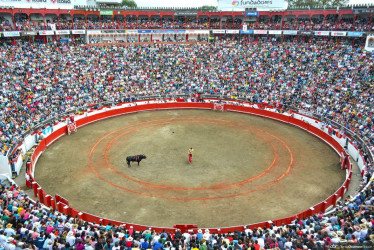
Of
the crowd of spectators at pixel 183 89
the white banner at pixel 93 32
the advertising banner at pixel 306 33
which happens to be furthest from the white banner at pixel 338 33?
the white banner at pixel 93 32

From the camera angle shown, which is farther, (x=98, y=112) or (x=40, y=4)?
(x=40, y=4)

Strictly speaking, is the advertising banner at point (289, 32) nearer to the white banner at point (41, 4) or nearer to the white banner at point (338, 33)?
the white banner at point (338, 33)

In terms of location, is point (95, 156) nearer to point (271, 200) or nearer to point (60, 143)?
point (60, 143)

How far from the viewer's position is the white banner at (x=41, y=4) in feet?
155

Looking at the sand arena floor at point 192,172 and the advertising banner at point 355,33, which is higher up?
the advertising banner at point 355,33

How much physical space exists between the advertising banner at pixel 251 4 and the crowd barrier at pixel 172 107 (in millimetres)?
25756

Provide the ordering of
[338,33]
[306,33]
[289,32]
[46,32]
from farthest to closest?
[289,32], [306,33], [46,32], [338,33]

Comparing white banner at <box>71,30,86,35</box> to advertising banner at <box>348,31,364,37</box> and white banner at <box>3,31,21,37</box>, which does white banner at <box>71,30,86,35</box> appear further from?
advertising banner at <box>348,31,364,37</box>

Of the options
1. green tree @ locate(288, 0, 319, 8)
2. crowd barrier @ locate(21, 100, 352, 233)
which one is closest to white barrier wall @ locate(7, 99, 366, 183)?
crowd barrier @ locate(21, 100, 352, 233)

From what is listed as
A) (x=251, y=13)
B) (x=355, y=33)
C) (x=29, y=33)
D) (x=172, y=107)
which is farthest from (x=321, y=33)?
(x=29, y=33)

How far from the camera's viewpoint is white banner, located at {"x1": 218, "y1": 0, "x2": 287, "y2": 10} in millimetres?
57997

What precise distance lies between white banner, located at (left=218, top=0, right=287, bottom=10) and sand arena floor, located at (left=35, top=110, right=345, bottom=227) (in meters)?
30.2

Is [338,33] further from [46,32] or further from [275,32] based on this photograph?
[46,32]

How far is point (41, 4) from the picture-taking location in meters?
51.2
